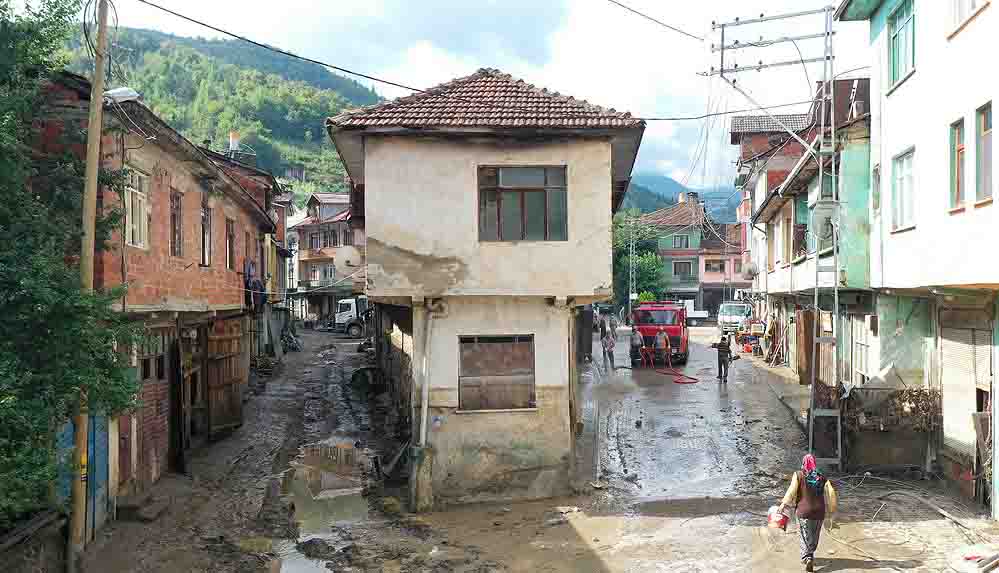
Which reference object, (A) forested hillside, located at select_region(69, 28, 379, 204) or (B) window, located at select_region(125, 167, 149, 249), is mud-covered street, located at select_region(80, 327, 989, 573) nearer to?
(B) window, located at select_region(125, 167, 149, 249)

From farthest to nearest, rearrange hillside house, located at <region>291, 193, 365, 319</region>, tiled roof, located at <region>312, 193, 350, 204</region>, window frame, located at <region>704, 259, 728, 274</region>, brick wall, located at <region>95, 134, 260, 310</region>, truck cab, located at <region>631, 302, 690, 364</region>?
window frame, located at <region>704, 259, 728, 274</region> < tiled roof, located at <region>312, 193, 350, 204</region> < hillside house, located at <region>291, 193, 365, 319</region> < truck cab, located at <region>631, 302, 690, 364</region> < brick wall, located at <region>95, 134, 260, 310</region>

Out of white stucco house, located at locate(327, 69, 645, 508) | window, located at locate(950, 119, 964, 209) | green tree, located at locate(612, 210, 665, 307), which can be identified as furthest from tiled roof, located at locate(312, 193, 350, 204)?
window, located at locate(950, 119, 964, 209)

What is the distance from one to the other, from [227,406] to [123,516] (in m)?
7.74

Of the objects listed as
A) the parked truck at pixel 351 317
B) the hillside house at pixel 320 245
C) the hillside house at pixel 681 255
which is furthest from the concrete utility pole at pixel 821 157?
the hillside house at pixel 681 255

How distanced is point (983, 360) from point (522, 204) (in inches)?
309

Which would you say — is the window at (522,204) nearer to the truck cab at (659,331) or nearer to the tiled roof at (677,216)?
the truck cab at (659,331)

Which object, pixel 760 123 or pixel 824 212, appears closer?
pixel 824 212

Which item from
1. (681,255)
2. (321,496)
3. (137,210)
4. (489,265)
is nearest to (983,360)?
(489,265)

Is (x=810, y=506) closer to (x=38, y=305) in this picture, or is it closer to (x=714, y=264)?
(x=38, y=305)

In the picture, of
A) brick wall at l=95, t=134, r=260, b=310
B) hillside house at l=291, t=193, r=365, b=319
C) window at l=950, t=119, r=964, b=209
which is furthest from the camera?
hillside house at l=291, t=193, r=365, b=319

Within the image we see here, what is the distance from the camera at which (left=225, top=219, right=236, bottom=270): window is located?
1927 cm

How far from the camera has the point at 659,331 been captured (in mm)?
31484

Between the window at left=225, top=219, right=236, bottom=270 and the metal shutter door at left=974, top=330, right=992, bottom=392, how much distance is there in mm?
16128

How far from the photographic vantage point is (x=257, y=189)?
28.6 m
